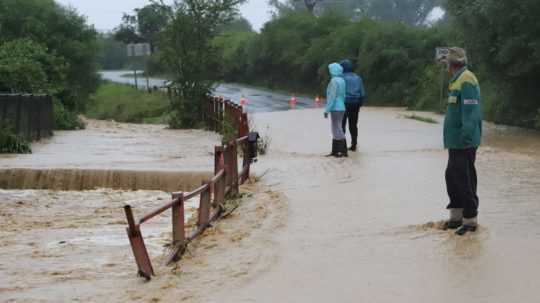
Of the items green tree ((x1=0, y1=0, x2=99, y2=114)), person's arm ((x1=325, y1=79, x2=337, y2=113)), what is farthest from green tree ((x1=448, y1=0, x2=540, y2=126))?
green tree ((x1=0, y1=0, x2=99, y2=114))

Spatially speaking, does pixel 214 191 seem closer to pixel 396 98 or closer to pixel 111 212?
pixel 111 212

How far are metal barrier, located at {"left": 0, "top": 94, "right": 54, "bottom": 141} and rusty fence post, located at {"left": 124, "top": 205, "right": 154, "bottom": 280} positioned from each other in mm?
13512

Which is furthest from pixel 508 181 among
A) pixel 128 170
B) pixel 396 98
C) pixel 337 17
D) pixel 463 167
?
pixel 337 17

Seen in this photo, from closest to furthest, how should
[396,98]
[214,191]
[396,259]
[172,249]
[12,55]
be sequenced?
1. [396,259]
2. [172,249]
3. [214,191]
4. [12,55]
5. [396,98]

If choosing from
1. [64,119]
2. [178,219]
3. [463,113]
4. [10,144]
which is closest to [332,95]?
[463,113]

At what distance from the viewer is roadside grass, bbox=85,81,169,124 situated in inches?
1727

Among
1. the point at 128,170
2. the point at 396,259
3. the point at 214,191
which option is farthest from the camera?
the point at 128,170

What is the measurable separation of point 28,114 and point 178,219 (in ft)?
49.2

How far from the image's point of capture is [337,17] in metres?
57.6

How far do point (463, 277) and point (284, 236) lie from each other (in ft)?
8.05

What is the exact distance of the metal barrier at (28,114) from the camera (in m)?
21.2

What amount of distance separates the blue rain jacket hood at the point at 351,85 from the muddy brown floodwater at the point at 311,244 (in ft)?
5.26

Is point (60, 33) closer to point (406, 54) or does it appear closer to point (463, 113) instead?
point (406, 54)

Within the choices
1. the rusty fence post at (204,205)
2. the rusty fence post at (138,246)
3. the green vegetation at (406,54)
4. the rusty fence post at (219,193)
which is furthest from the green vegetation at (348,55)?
the rusty fence post at (138,246)
